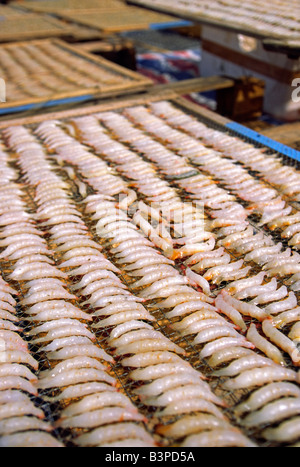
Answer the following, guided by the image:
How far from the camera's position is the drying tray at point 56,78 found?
27.3 ft

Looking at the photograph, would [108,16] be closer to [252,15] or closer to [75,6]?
[75,6]

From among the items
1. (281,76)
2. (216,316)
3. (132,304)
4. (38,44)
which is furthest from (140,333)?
(38,44)

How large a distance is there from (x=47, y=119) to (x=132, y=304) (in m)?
5.33

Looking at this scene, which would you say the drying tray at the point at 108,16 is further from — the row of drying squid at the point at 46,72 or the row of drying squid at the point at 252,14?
the row of drying squid at the point at 46,72

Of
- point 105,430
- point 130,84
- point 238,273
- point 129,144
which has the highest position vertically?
point 130,84

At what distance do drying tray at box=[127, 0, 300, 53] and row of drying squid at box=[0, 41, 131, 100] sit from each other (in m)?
2.50

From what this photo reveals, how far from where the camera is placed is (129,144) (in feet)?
23.6

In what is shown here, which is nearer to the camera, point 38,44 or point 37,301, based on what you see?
point 37,301

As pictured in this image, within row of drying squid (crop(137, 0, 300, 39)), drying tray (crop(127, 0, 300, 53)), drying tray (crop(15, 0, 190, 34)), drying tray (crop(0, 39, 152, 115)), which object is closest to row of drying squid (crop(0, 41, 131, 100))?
drying tray (crop(0, 39, 152, 115))

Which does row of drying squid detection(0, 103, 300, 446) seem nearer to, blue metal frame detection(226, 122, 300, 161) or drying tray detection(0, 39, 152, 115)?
blue metal frame detection(226, 122, 300, 161)

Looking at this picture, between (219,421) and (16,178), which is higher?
(16,178)

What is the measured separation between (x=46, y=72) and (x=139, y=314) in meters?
8.16
